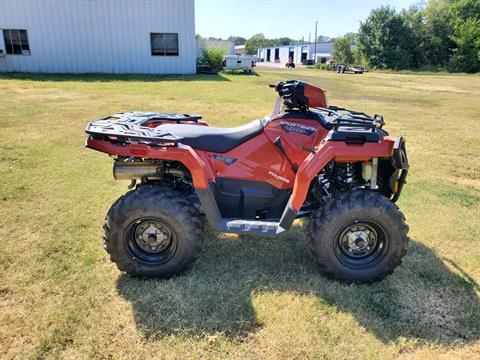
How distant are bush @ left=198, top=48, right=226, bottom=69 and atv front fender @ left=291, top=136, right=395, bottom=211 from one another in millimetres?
25999

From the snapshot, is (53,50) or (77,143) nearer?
(77,143)

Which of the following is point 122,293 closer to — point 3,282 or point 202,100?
point 3,282

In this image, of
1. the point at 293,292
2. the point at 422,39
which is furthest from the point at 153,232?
the point at 422,39

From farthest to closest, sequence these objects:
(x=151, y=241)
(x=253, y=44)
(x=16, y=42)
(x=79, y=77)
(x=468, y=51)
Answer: (x=253, y=44) → (x=468, y=51) → (x=16, y=42) → (x=79, y=77) → (x=151, y=241)

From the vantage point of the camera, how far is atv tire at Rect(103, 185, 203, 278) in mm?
3078

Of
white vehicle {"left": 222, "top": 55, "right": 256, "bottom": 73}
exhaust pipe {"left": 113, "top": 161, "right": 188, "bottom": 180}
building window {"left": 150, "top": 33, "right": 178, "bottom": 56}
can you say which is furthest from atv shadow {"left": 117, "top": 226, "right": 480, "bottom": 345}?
white vehicle {"left": 222, "top": 55, "right": 256, "bottom": 73}

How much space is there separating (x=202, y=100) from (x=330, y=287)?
11113 millimetres

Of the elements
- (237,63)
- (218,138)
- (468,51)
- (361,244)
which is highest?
(468,51)

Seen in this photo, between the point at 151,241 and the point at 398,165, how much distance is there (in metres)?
2.06

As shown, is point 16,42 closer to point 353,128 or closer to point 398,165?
point 353,128

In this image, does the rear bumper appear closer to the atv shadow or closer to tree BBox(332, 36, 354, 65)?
the atv shadow

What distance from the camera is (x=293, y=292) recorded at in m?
3.16

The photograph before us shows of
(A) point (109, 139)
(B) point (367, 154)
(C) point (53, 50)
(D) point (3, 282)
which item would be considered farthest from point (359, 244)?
(C) point (53, 50)

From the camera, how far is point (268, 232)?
3.12 metres
